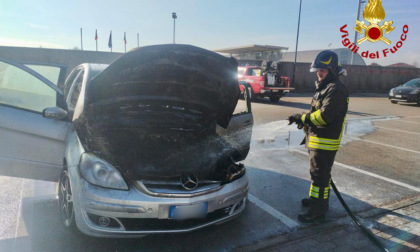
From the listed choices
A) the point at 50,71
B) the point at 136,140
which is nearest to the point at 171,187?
the point at 136,140

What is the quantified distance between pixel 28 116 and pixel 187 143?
1642 mm

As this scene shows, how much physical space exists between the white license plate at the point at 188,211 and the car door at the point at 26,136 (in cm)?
147

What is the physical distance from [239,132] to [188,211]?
1.68 meters

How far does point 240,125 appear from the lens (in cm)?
401

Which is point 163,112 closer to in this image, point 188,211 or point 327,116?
point 188,211

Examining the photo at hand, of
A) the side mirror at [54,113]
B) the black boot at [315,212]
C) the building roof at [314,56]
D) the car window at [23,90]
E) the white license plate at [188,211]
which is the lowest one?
the black boot at [315,212]

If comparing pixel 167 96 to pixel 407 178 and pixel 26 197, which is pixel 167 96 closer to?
pixel 26 197

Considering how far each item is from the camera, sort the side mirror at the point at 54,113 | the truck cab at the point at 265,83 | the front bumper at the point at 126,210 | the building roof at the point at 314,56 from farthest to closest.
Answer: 1. the building roof at the point at 314,56
2. the truck cab at the point at 265,83
3. the side mirror at the point at 54,113
4. the front bumper at the point at 126,210

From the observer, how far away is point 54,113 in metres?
2.99

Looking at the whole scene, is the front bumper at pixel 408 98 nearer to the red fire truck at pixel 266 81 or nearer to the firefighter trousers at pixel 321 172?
the red fire truck at pixel 266 81

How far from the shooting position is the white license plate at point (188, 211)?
2.45m

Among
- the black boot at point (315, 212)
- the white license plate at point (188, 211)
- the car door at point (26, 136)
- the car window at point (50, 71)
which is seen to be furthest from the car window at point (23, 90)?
the black boot at point (315, 212)

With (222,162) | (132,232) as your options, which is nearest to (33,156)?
(132,232)

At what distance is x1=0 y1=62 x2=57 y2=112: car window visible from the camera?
3.22 metres
